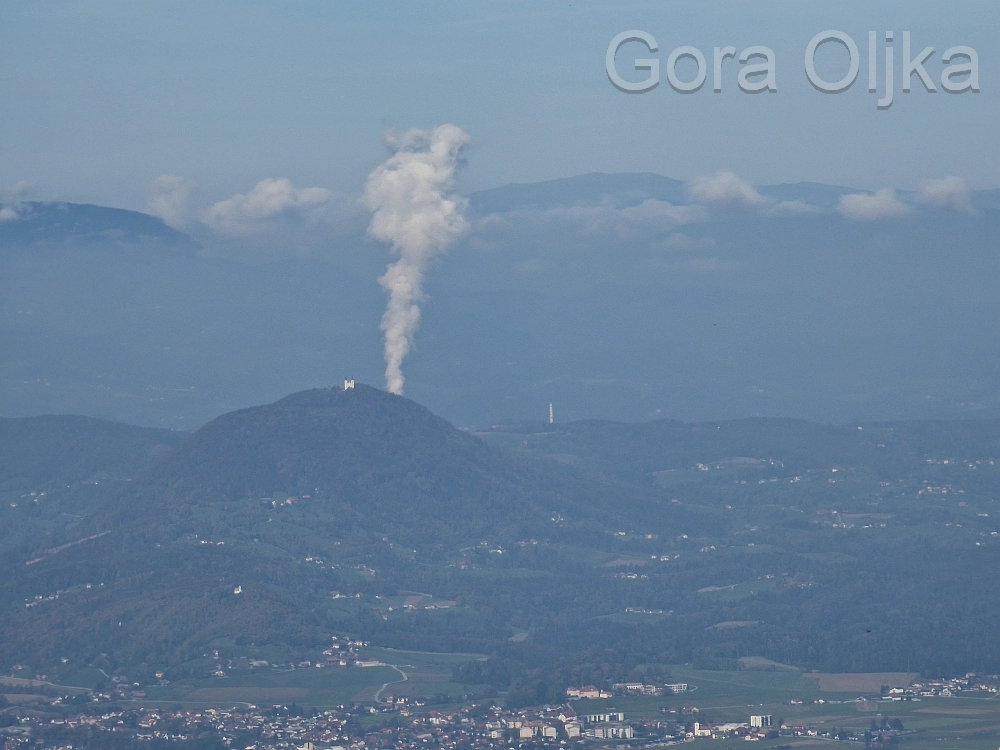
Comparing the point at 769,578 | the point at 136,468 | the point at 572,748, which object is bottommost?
the point at 572,748

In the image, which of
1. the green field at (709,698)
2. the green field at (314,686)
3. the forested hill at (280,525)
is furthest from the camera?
the forested hill at (280,525)

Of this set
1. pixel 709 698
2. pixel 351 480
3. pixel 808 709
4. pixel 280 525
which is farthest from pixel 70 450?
pixel 808 709

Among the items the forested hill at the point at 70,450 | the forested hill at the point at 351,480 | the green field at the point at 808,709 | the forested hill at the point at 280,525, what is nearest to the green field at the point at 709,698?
the green field at the point at 808,709

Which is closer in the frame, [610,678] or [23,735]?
[23,735]

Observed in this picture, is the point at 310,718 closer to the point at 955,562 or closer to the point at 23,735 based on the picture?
the point at 23,735

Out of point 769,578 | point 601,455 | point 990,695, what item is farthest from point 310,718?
point 601,455

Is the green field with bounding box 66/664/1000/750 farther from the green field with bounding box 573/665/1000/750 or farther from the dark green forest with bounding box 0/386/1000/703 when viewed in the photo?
the dark green forest with bounding box 0/386/1000/703

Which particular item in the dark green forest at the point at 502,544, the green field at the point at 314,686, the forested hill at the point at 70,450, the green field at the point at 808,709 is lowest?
the green field at the point at 808,709

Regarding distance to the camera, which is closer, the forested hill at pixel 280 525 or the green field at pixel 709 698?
the green field at pixel 709 698

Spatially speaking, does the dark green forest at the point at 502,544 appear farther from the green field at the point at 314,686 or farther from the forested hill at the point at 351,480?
the green field at the point at 314,686

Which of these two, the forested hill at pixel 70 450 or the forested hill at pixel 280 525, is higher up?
the forested hill at pixel 70 450

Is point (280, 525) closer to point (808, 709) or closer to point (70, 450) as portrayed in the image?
point (70, 450)
